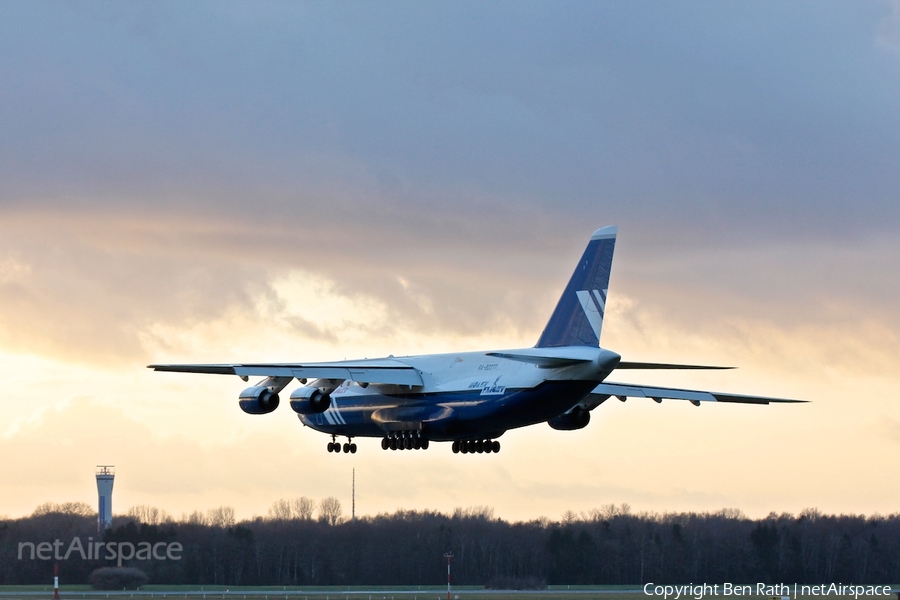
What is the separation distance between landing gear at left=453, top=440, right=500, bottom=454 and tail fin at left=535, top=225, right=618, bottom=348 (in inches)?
262

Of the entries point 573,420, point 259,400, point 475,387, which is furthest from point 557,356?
point 259,400

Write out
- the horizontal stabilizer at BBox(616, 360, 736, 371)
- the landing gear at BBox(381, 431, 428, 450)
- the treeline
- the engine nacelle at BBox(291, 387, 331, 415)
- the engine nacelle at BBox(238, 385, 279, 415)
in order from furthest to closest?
the treeline → the engine nacelle at BBox(291, 387, 331, 415) → the landing gear at BBox(381, 431, 428, 450) → the engine nacelle at BBox(238, 385, 279, 415) → the horizontal stabilizer at BBox(616, 360, 736, 371)

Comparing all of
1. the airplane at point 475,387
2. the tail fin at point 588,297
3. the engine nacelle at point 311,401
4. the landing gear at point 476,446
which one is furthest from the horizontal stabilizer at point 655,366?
→ the engine nacelle at point 311,401

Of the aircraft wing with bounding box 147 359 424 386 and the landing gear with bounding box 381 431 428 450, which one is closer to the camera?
the aircraft wing with bounding box 147 359 424 386

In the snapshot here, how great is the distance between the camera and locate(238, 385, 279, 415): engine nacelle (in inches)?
2238

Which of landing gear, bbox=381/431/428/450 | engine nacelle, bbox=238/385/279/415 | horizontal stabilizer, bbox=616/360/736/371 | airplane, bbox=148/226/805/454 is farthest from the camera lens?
landing gear, bbox=381/431/428/450

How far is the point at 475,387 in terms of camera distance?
5406cm

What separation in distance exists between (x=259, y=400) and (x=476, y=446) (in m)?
8.12

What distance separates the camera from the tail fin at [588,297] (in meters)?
51.7

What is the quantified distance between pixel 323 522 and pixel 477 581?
392 inches

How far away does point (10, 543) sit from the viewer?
81.7 m

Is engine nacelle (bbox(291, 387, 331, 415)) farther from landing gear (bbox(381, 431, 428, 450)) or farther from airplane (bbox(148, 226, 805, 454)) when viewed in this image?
landing gear (bbox(381, 431, 428, 450))

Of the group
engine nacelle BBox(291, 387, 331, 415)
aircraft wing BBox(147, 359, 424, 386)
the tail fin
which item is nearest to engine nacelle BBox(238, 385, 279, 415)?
engine nacelle BBox(291, 387, 331, 415)

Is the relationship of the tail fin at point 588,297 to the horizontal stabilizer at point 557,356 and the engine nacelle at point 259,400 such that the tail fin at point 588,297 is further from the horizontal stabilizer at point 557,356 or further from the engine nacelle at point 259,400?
the engine nacelle at point 259,400
